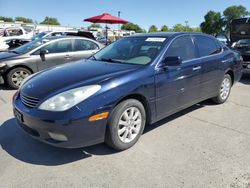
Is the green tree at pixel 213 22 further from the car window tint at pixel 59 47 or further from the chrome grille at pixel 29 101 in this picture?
the chrome grille at pixel 29 101

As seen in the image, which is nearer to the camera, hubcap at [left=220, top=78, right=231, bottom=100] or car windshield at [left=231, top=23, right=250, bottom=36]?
hubcap at [left=220, top=78, right=231, bottom=100]

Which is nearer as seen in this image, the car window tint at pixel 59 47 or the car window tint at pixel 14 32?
the car window tint at pixel 59 47

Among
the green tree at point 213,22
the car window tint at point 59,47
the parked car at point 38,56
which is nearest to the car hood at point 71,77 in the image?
the parked car at point 38,56

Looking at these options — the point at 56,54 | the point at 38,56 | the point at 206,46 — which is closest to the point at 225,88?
the point at 206,46

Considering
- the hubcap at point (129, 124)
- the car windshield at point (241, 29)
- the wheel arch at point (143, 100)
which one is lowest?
the hubcap at point (129, 124)

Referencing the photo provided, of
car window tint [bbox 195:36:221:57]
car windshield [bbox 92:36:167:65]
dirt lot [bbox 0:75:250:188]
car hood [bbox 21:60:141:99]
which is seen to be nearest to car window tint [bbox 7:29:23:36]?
dirt lot [bbox 0:75:250:188]

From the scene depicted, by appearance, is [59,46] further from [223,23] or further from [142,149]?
[223,23]

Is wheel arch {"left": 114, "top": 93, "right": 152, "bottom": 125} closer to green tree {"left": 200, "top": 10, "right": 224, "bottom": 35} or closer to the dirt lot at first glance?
the dirt lot

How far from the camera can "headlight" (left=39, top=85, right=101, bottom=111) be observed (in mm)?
2719

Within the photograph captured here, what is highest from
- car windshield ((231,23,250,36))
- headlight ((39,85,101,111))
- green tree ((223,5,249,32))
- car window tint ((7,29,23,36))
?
green tree ((223,5,249,32))

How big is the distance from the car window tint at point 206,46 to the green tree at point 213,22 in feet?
249

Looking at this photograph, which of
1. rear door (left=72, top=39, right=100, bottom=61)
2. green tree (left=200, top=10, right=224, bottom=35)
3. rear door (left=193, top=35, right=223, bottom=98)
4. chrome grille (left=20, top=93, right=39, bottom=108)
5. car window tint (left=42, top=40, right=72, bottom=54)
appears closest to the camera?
chrome grille (left=20, top=93, right=39, bottom=108)

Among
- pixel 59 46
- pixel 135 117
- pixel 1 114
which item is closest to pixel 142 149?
pixel 135 117

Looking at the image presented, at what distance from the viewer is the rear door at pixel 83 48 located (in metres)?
7.30
